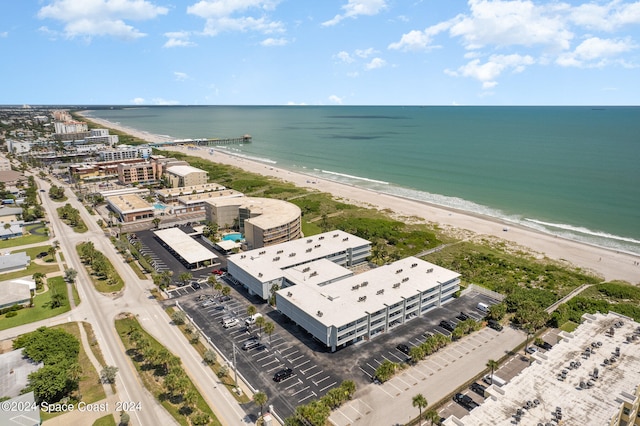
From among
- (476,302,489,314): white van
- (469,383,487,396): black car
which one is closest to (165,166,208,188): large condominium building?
(476,302,489,314): white van

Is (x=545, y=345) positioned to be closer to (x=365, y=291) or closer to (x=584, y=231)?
(x=365, y=291)

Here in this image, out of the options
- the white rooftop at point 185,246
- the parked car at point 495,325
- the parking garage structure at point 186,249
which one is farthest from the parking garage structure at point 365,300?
the white rooftop at point 185,246

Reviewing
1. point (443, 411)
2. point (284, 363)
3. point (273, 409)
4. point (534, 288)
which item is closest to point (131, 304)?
point (284, 363)

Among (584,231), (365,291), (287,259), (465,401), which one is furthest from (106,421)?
(584,231)

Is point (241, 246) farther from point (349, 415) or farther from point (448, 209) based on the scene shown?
point (448, 209)

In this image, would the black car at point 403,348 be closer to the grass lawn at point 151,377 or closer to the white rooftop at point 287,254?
the white rooftop at point 287,254

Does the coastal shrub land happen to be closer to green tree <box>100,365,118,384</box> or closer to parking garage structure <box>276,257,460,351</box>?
parking garage structure <box>276,257,460,351</box>

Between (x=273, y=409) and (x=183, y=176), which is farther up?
(x=183, y=176)
